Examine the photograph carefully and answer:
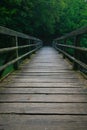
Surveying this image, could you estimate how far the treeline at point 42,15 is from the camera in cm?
2222

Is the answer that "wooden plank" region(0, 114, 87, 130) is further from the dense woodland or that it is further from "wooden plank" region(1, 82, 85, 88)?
the dense woodland

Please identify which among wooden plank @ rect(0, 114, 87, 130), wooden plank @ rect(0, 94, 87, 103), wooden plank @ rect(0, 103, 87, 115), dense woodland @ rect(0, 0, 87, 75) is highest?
dense woodland @ rect(0, 0, 87, 75)

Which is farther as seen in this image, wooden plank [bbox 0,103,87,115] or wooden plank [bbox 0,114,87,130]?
wooden plank [bbox 0,103,87,115]

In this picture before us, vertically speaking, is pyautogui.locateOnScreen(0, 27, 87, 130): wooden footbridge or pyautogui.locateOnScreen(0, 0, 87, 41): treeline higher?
pyautogui.locateOnScreen(0, 0, 87, 41): treeline

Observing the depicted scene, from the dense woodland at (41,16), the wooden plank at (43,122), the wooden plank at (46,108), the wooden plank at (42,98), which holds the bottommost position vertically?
the wooden plank at (43,122)

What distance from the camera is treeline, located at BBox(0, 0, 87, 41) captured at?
72.9 ft

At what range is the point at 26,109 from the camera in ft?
8.68

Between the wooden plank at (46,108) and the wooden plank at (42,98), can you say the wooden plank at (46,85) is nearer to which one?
the wooden plank at (42,98)

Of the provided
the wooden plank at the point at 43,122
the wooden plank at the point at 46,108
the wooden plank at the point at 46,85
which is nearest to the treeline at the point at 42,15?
the wooden plank at the point at 46,85

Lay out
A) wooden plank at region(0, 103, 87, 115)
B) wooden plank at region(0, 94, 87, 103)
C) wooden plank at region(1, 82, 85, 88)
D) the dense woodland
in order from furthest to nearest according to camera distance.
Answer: the dense woodland
wooden plank at region(1, 82, 85, 88)
wooden plank at region(0, 94, 87, 103)
wooden plank at region(0, 103, 87, 115)

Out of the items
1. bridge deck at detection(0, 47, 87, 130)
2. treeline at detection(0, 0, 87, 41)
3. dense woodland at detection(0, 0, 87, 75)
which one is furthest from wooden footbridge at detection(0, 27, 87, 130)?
treeline at detection(0, 0, 87, 41)

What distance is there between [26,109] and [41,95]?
0.62 m

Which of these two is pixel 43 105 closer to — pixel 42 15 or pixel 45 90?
pixel 45 90

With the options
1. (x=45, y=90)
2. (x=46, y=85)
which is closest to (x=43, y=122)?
(x=45, y=90)
